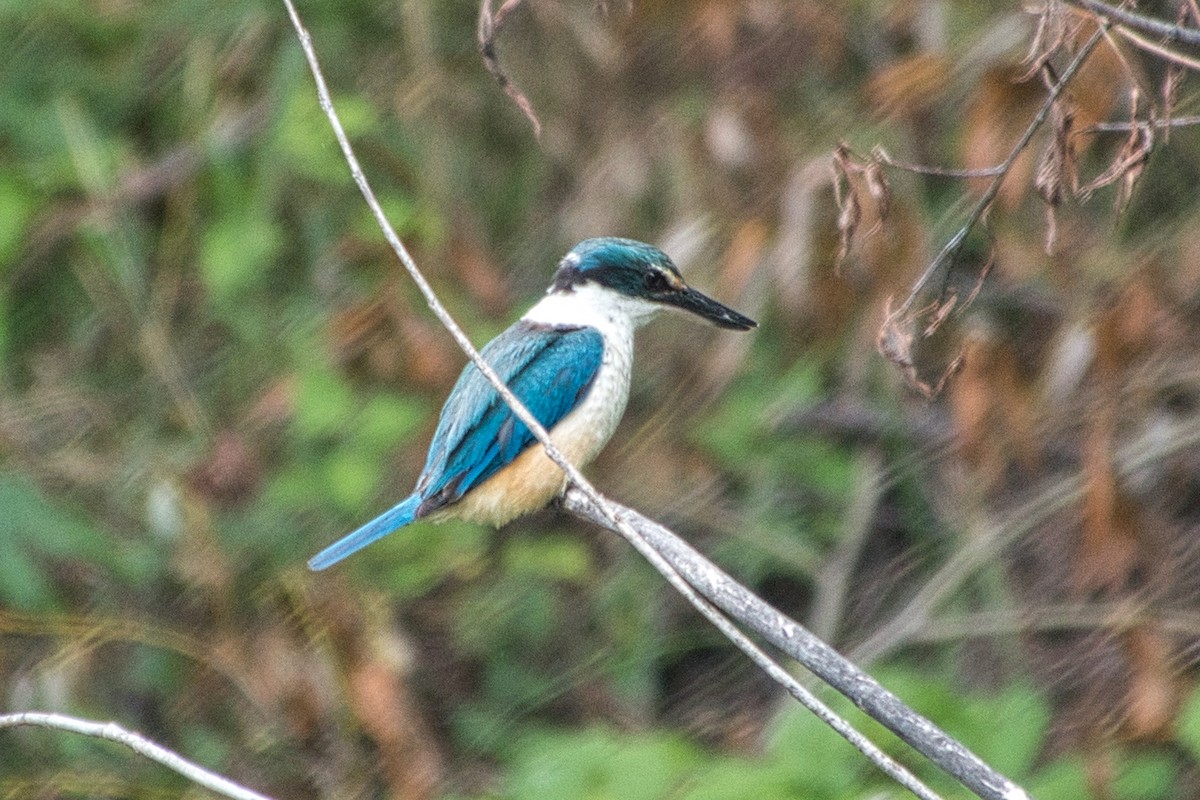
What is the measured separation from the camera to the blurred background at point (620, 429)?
12.7 ft

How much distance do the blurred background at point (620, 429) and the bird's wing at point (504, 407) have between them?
0.70 m

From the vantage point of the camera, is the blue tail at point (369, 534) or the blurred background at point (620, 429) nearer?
the blue tail at point (369, 534)

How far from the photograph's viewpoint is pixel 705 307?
3238 millimetres

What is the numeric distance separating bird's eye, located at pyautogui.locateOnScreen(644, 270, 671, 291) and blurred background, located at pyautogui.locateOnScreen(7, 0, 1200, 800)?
1.75 ft

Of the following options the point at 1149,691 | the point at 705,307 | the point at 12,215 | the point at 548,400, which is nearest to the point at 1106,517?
the point at 1149,691

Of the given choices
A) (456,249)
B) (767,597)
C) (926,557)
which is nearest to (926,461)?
(926,557)

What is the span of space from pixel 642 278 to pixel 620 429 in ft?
3.57

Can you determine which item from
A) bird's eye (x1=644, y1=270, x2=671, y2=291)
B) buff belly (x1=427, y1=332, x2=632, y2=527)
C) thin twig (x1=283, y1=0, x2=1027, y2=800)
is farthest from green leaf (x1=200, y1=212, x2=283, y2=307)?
thin twig (x1=283, y1=0, x2=1027, y2=800)

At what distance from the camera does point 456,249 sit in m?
4.35

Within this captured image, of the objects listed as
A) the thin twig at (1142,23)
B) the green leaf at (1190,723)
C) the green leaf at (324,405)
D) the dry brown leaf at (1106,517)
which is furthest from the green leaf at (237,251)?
the thin twig at (1142,23)

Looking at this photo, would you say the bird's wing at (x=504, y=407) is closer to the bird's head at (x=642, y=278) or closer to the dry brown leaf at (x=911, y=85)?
the bird's head at (x=642, y=278)

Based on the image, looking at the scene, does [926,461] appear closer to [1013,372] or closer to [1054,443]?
[1054,443]

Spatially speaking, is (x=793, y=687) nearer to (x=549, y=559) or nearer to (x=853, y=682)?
(x=853, y=682)

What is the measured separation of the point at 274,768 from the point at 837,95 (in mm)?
2270
